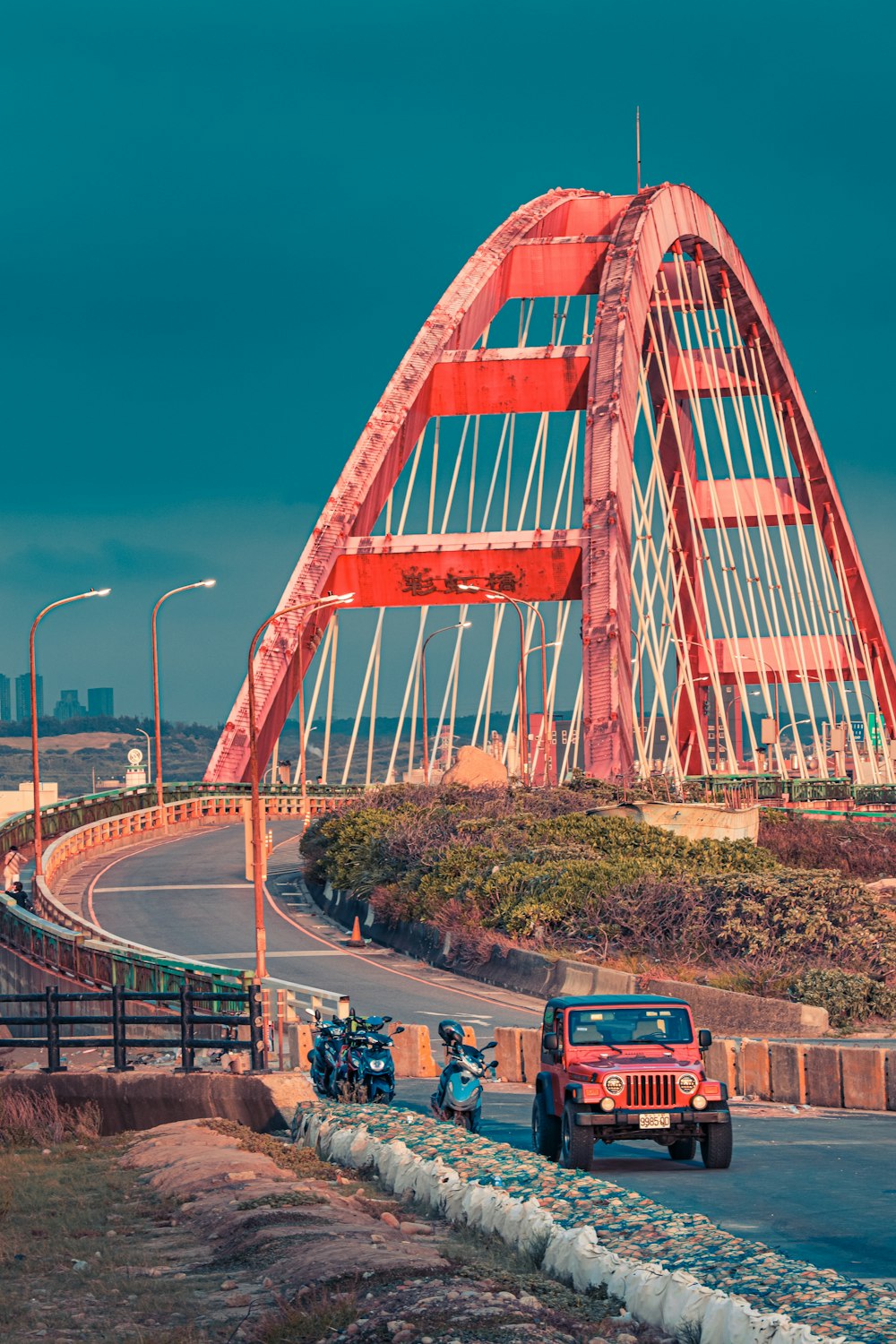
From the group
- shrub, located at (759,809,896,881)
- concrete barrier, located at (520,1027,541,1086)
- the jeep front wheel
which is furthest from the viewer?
shrub, located at (759,809,896,881)

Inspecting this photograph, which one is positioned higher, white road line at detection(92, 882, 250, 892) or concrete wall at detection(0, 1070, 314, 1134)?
white road line at detection(92, 882, 250, 892)

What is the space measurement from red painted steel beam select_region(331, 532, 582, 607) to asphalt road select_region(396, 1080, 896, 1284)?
32.8 m

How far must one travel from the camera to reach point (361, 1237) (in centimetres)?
1383

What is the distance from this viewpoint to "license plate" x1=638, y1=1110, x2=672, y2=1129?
1820cm

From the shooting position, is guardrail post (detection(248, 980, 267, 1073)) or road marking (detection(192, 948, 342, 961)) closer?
guardrail post (detection(248, 980, 267, 1073))

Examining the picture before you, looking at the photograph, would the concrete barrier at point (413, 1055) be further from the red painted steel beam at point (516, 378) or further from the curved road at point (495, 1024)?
the red painted steel beam at point (516, 378)

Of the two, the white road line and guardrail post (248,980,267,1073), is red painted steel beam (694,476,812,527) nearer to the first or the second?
the white road line

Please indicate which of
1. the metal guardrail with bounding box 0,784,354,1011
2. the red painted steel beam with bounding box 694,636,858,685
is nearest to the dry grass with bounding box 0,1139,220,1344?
the metal guardrail with bounding box 0,784,354,1011

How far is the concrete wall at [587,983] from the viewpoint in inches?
1168

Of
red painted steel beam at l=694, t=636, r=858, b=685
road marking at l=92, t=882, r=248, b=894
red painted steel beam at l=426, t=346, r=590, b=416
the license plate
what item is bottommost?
road marking at l=92, t=882, r=248, b=894

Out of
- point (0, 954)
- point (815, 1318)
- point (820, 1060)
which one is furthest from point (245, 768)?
point (815, 1318)

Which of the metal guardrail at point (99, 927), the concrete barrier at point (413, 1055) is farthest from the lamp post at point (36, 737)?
the concrete barrier at point (413, 1055)

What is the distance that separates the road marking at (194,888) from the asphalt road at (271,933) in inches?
1.0

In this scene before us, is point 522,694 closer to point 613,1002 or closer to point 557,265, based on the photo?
point 557,265
